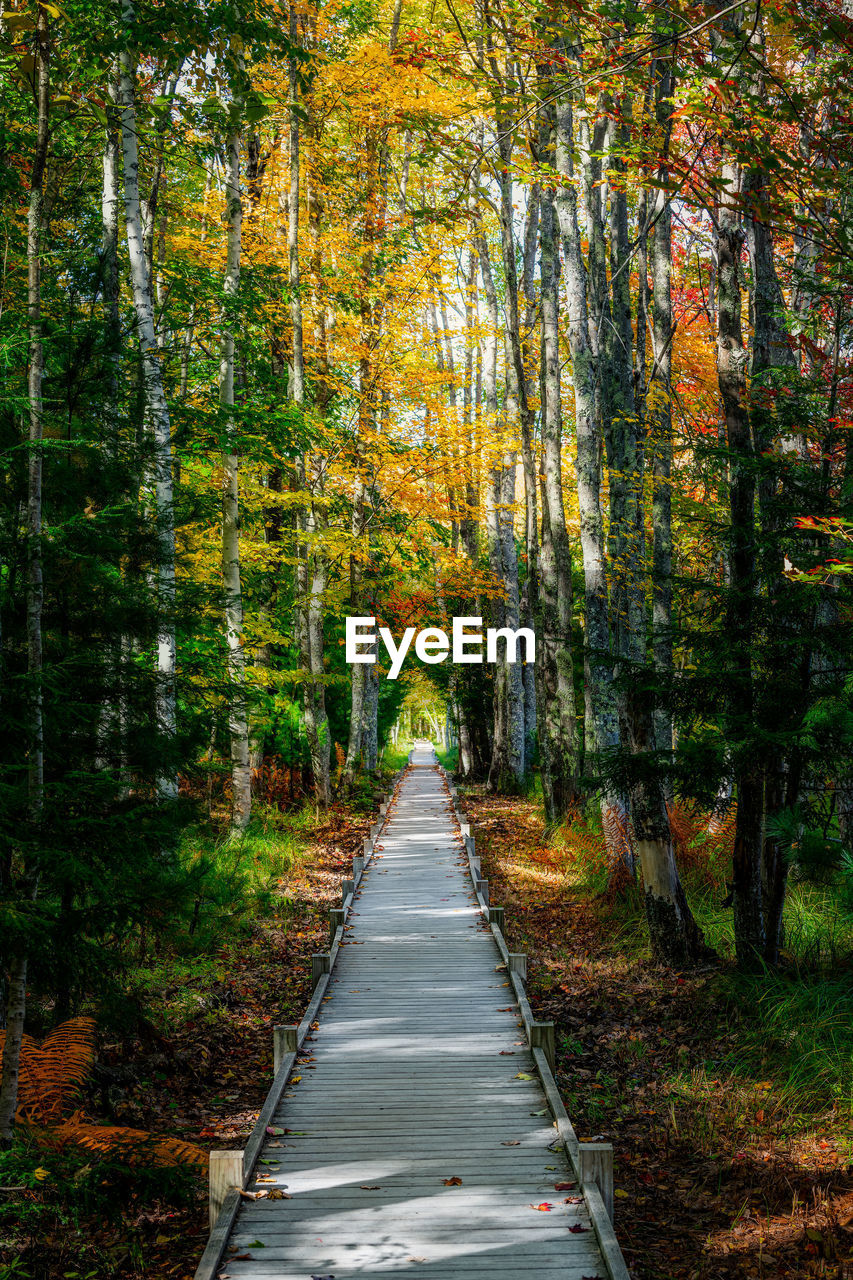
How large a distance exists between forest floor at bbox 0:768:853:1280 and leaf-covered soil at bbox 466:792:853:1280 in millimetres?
12

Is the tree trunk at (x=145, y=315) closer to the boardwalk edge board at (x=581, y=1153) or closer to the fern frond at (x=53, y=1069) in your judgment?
the fern frond at (x=53, y=1069)

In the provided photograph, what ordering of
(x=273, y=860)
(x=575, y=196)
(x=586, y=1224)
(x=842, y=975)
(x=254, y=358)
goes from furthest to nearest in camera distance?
(x=254, y=358) → (x=273, y=860) → (x=575, y=196) → (x=842, y=975) → (x=586, y=1224)

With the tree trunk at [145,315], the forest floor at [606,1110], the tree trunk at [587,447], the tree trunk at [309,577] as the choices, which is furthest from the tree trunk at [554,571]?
the tree trunk at [145,315]

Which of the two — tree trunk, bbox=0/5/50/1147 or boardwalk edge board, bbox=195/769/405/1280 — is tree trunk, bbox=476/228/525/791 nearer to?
boardwalk edge board, bbox=195/769/405/1280

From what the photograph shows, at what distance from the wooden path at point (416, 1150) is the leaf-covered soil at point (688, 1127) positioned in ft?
1.68

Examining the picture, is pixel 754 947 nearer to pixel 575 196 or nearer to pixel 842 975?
pixel 842 975

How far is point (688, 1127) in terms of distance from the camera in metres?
5.77

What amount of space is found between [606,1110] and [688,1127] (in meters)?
0.64

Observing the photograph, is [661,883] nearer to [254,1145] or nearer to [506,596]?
[254,1145]

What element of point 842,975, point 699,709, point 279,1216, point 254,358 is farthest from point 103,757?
point 254,358

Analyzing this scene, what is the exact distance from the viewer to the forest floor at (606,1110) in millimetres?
4371

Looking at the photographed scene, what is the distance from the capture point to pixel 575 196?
1096 centimetres

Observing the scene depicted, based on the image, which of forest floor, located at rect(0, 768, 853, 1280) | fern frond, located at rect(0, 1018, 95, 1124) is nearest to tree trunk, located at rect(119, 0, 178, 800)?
forest floor, located at rect(0, 768, 853, 1280)

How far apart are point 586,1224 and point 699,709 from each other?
3.75 m
